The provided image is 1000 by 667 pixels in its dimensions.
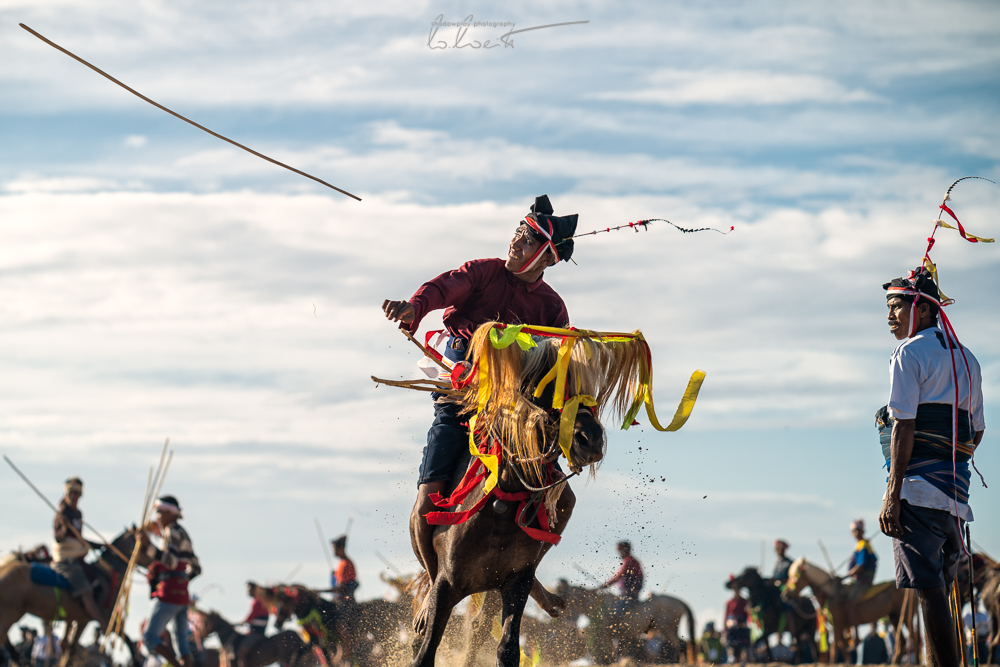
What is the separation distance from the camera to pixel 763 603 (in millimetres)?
17391

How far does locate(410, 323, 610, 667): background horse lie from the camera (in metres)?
5.21

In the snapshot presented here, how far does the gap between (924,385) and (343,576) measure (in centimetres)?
1160

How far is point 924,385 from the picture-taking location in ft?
17.6

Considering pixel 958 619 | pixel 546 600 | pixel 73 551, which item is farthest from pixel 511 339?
pixel 73 551

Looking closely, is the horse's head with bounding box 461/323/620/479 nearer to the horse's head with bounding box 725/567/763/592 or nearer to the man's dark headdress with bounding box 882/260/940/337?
the man's dark headdress with bounding box 882/260/940/337

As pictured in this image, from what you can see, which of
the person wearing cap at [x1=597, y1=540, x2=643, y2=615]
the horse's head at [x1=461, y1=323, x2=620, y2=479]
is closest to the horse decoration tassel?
the horse's head at [x1=461, y1=323, x2=620, y2=479]

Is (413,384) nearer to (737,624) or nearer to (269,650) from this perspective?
(269,650)

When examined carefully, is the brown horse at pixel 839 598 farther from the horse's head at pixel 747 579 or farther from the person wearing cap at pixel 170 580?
the person wearing cap at pixel 170 580

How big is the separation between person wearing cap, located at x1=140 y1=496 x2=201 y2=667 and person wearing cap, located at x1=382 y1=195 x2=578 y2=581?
6.77m

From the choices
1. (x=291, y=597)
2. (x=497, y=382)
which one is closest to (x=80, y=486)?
(x=291, y=597)

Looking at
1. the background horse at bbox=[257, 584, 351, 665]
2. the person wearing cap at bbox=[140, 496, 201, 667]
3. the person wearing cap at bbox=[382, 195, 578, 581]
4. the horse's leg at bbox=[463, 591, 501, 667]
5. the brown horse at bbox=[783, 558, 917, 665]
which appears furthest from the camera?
the brown horse at bbox=[783, 558, 917, 665]

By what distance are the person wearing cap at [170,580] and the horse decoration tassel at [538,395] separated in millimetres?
7378

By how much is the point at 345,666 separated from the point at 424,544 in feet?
31.4

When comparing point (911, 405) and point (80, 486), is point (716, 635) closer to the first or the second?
point (80, 486)
